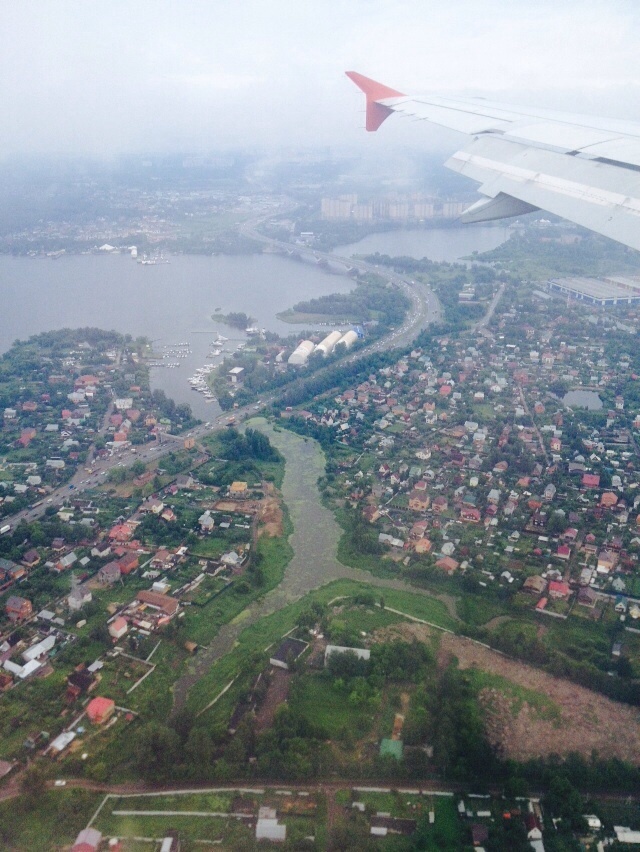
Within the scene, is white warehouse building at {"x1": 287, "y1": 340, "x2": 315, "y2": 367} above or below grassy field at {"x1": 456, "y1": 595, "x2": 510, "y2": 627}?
below

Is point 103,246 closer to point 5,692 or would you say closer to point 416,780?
point 5,692

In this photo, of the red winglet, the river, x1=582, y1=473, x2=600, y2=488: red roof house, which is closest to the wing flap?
the red winglet

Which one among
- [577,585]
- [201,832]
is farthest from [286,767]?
[577,585]

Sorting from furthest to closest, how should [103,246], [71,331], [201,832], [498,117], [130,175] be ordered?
1. [130,175]
2. [103,246]
3. [71,331]
4. [498,117]
5. [201,832]

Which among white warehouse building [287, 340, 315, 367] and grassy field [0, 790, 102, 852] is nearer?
grassy field [0, 790, 102, 852]

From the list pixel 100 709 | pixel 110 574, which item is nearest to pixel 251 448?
pixel 110 574

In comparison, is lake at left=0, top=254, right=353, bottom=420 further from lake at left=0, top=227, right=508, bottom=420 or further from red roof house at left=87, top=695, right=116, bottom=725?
red roof house at left=87, top=695, right=116, bottom=725
